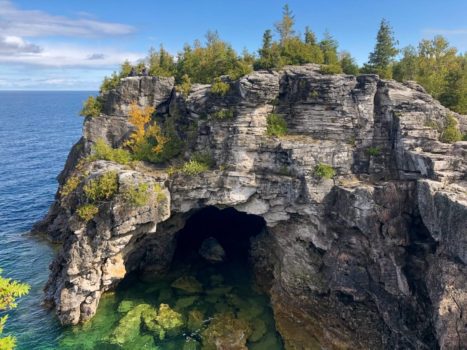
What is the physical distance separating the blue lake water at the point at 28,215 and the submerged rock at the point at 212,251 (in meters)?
16.8

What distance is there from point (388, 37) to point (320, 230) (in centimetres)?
2203

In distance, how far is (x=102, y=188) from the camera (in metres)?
30.2

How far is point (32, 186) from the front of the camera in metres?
66.3

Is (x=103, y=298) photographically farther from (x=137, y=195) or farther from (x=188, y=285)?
(x=137, y=195)

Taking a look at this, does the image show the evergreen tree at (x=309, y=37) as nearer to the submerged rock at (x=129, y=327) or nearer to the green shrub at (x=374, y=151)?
the green shrub at (x=374, y=151)

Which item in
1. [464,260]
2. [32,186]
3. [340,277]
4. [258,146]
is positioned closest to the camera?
[464,260]

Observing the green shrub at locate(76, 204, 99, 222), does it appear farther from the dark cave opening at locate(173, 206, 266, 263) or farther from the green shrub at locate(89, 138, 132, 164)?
the dark cave opening at locate(173, 206, 266, 263)

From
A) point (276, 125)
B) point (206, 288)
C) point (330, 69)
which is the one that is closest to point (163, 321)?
point (206, 288)

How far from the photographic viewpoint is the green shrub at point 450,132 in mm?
28406

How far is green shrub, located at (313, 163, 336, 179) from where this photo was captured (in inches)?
1168

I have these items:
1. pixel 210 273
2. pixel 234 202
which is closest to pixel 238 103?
pixel 234 202

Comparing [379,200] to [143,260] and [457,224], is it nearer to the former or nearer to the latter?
[457,224]

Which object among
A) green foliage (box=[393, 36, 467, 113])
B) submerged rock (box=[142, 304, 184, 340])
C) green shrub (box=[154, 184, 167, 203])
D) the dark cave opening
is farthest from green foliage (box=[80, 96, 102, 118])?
green foliage (box=[393, 36, 467, 113])

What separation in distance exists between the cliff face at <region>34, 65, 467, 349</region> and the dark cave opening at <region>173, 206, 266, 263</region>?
712 cm
